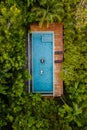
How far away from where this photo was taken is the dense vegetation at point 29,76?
41.0ft

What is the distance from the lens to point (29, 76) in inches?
509

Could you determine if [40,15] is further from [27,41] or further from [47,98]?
[47,98]

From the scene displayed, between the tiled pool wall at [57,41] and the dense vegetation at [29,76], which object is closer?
the dense vegetation at [29,76]

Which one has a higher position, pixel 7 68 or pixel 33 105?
pixel 7 68

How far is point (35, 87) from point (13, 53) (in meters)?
1.72

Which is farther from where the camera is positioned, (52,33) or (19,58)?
(52,33)

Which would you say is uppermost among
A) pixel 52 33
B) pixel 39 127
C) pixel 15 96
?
pixel 52 33

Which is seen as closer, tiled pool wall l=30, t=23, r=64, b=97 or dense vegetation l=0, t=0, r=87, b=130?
dense vegetation l=0, t=0, r=87, b=130

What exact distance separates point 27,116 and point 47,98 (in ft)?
4.23

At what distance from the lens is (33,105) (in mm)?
13016

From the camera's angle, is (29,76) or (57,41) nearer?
(29,76)

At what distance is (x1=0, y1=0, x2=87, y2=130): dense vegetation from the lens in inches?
492

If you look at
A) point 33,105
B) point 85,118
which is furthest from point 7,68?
point 85,118

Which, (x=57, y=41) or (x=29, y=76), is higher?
(x=57, y=41)
